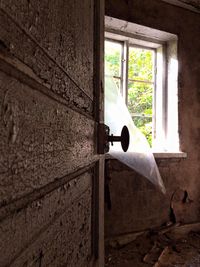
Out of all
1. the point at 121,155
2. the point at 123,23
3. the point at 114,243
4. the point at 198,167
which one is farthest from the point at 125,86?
the point at 114,243

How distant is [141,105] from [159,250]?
1282mm

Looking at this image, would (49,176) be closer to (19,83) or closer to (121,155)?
(19,83)

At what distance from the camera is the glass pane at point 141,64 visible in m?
2.83

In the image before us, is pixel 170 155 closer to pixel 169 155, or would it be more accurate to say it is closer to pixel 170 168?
pixel 169 155

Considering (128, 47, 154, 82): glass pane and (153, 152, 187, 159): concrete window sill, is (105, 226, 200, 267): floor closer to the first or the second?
(153, 152, 187, 159): concrete window sill

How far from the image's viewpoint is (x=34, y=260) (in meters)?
0.32

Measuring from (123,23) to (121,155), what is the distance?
1.12m

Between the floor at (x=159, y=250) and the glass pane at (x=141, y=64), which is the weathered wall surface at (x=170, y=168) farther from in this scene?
the glass pane at (x=141, y=64)

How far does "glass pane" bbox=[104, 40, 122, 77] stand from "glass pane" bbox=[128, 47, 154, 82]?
12 cm

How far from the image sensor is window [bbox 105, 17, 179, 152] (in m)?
2.75

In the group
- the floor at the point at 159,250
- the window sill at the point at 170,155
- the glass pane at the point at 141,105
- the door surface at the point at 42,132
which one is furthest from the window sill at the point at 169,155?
the door surface at the point at 42,132

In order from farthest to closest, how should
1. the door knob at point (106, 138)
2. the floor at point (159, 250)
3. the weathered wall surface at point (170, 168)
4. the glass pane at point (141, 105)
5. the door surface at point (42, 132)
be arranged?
the glass pane at point (141, 105) → the weathered wall surface at point (170, 168) → the floor at point (159, 250) → the door knob at point (106, 138) → the door surface at point (42, 132)

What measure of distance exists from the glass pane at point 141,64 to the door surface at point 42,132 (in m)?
2.23

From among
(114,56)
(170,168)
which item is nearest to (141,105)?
(114,56)
